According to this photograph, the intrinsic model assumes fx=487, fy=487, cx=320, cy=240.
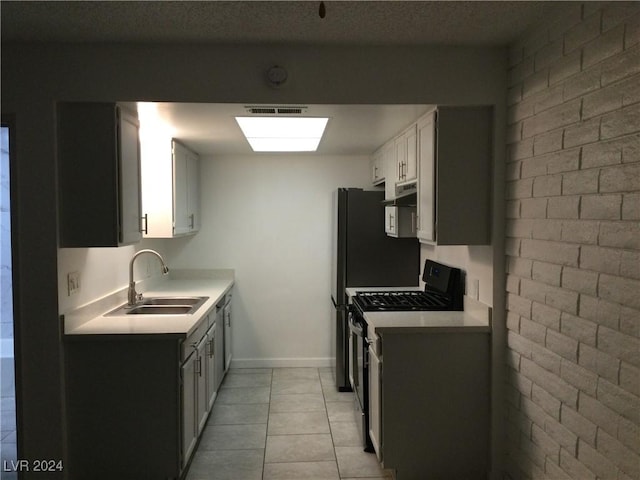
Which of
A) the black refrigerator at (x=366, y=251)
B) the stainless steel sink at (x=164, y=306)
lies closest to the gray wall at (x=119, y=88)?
the stainless steel sink at (x=164, y=306)

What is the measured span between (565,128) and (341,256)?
2.41m

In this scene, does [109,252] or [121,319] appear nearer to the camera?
[121,319]

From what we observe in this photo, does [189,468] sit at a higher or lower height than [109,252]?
lower

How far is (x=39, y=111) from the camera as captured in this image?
2588 millimetres

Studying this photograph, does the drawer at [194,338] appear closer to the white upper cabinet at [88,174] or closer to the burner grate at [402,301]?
the white upper cabinet at [88,174]

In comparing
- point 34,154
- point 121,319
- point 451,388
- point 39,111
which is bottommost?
point 451,388

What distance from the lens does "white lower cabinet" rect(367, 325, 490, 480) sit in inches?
110

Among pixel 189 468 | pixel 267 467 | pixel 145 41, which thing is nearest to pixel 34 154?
pixel 145 41

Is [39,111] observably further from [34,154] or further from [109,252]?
[109,252]

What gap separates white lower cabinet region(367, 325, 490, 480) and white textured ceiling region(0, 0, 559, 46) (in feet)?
5.32

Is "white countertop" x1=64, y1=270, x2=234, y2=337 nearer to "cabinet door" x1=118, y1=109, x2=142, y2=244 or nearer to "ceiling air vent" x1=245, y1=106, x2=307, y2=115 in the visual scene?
"cabinet door" x1=118, y1=109, x2=142, y2=244

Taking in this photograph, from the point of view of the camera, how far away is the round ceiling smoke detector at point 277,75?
2605mm

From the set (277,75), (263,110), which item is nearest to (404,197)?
(263,110)

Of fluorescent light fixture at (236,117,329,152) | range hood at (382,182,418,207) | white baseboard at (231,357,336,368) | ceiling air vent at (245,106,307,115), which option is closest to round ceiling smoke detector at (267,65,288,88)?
ceiling air vent at (245,106,307,115)
